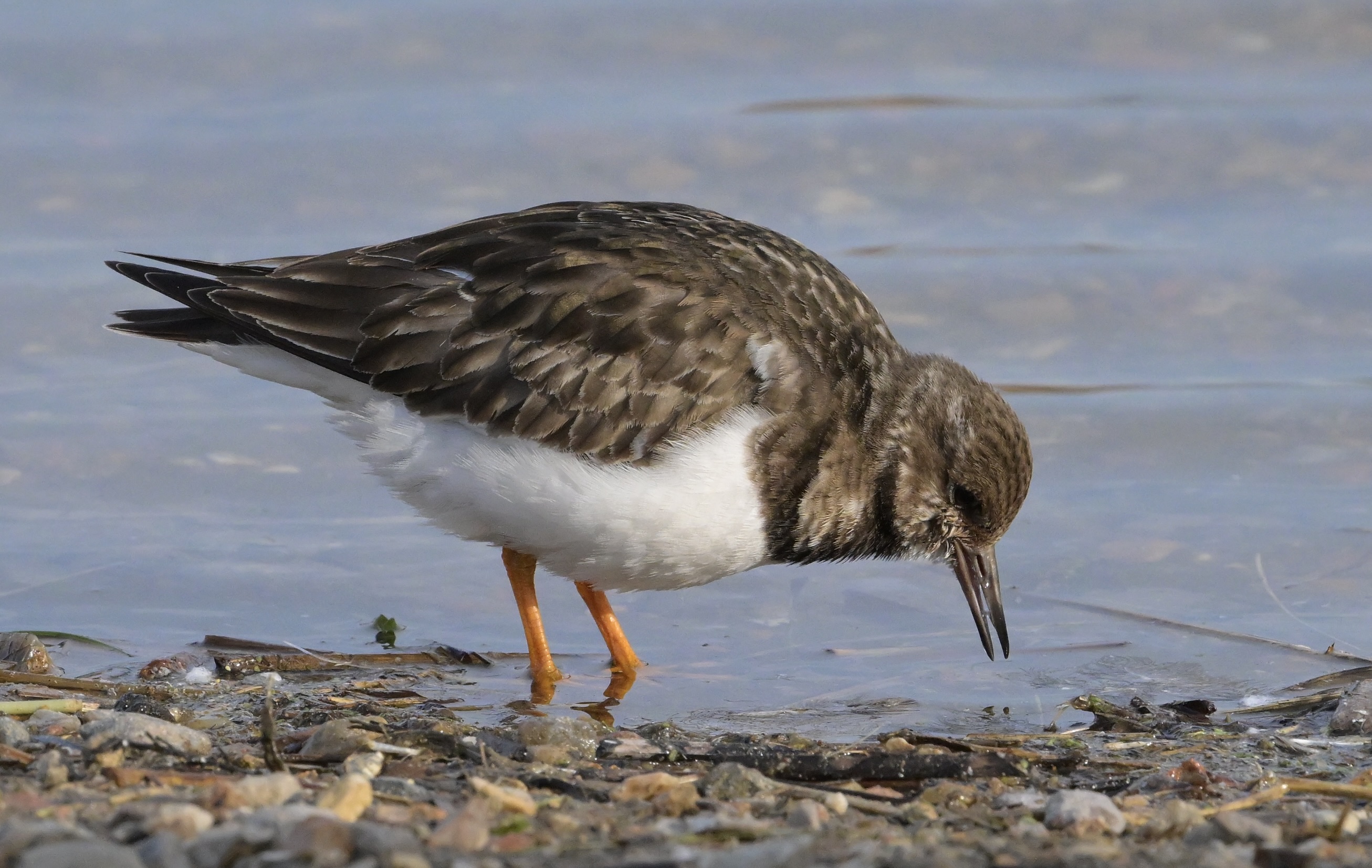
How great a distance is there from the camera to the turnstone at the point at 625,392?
5.27m

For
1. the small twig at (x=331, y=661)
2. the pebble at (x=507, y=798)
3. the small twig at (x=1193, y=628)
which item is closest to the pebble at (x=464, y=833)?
the pebble at (x=507, y=798)

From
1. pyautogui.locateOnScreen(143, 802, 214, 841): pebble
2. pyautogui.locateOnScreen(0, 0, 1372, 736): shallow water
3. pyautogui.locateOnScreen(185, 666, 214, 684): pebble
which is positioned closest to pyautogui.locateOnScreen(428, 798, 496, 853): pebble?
pyautogui.locateOnScreen(143, 802, 214, 841): pebble

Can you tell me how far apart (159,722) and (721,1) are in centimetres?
832

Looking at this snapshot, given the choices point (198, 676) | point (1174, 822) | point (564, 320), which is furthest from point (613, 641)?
point (1174, 822)

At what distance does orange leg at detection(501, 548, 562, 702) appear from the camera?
5795 millimetres

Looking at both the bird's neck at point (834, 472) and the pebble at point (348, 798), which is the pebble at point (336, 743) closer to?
the pebble at point (348, 798)

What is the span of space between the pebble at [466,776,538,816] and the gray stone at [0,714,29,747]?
4.01ft

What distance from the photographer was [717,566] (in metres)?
5.35

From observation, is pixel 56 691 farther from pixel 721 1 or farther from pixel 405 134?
pixel 721 1

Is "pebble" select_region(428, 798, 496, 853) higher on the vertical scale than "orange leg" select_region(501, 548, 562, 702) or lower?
lower

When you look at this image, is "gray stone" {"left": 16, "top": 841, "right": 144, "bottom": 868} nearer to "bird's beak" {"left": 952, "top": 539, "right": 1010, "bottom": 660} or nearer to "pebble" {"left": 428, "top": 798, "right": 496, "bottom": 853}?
"pebble" {"left": 428, "top": 798, "right": 496, "bottom": 853}

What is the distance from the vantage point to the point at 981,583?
19.4ft

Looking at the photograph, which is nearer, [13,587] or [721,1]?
[13,587]

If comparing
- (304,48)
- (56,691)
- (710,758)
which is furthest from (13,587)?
(304,48)
